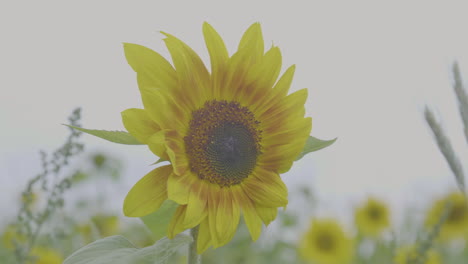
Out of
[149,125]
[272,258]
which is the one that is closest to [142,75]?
[149,125]

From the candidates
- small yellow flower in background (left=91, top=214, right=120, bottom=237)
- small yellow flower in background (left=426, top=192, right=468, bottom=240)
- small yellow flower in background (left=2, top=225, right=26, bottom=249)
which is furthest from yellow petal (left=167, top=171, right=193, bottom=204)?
small yellow flower in background (left=426, top=192, right=468, bottom=240)

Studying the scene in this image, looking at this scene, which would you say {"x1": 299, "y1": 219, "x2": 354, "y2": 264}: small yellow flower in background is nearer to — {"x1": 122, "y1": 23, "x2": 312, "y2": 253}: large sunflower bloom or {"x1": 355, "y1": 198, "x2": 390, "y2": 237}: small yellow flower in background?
{"x1": 355, "y1": 198, "x2": 390, "y2": 237}: small yellow flower in background

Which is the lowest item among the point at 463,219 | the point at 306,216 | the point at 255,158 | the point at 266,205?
the point at 463,219

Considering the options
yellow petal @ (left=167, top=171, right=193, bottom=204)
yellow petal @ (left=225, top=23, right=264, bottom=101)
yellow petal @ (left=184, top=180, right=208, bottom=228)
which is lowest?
yellow petal @ (left=184, top=180, right=208, bottom=228)

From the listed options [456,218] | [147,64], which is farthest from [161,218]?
[456,218]

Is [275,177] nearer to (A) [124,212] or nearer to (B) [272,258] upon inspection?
(A) [124,212]
